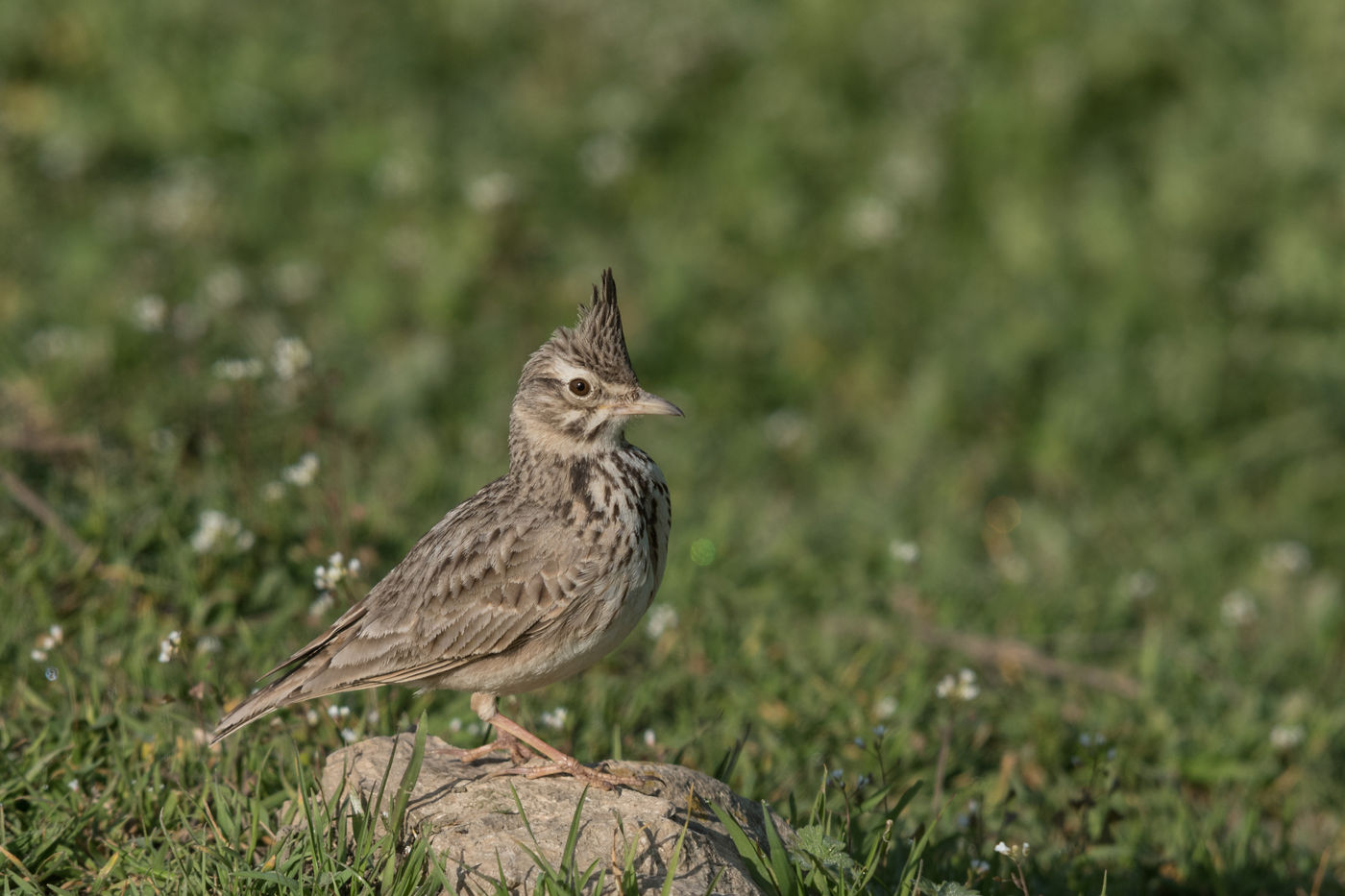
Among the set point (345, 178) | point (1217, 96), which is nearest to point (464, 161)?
point (345, 178)

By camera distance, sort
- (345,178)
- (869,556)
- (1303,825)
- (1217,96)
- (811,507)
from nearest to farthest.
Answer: (1303,825) < (869,556) < (811,507) < (345,178) < (1217,96)

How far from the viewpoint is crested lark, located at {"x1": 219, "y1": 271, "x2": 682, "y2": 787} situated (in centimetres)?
500

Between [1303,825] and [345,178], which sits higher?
[345,178]

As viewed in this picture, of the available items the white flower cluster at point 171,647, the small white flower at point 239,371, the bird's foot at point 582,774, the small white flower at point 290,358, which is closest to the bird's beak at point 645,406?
the bird's foot at point 582,774

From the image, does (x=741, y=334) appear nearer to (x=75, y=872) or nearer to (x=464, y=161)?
(x=464, y=161)

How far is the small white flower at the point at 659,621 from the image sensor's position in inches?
276

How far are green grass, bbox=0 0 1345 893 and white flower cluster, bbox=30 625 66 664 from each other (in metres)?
0.08

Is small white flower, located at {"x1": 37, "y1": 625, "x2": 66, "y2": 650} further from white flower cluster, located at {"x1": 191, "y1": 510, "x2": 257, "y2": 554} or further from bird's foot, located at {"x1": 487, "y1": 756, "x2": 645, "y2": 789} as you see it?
bird's foot, located at {"x1": 487, "y1": 756, "x2": 645, "y2": 789}

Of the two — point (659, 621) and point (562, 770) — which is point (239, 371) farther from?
point (562, 770)

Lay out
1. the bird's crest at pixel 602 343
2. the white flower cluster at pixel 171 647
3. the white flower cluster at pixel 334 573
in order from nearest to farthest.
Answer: the white flower cluster at pixel 171 647 < the bird's crest at pixel 602 343 < the white flower cluster at pixel 334 573

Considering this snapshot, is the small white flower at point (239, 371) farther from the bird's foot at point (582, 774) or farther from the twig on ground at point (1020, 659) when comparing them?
the twig on ground at point (1020, 659)

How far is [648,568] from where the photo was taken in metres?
5.11

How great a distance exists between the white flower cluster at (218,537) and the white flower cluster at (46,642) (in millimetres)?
737

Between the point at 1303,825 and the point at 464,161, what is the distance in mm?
8540
